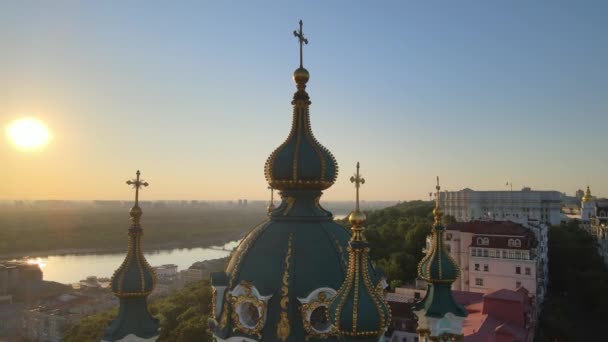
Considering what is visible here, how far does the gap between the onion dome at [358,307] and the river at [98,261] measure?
86500 millimetres

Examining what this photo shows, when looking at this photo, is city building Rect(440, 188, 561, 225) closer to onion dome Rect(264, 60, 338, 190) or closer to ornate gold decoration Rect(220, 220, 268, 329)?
onion dome Rect(264, 60, 338, 190)

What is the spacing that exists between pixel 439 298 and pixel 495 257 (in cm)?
3339

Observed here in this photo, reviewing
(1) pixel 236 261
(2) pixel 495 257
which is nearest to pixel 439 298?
(1) pixel 236 261

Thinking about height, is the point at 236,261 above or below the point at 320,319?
above

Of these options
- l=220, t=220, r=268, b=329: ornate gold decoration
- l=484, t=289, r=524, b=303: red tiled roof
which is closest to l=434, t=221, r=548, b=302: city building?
l=484, t=289, r=524, b=303: red tiled roof

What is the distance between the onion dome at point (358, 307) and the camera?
8.05 meters

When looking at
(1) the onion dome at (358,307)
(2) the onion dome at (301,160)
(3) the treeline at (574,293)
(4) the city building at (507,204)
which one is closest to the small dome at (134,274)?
(2) the onion dome at (301,160)

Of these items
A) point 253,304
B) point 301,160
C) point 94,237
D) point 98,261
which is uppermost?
point 301,160

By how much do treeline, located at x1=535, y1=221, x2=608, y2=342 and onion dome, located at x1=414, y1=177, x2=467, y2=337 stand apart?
2973cm

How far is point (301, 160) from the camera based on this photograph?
11805mm

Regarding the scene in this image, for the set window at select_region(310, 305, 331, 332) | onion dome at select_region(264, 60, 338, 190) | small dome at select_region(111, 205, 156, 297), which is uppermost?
onion dome at select_region(264, 60, 338, 190)

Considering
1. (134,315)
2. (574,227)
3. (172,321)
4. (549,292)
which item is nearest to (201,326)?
(172,321)

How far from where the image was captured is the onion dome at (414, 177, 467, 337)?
463 inches

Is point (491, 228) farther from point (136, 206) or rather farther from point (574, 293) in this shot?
point (136, 206)
